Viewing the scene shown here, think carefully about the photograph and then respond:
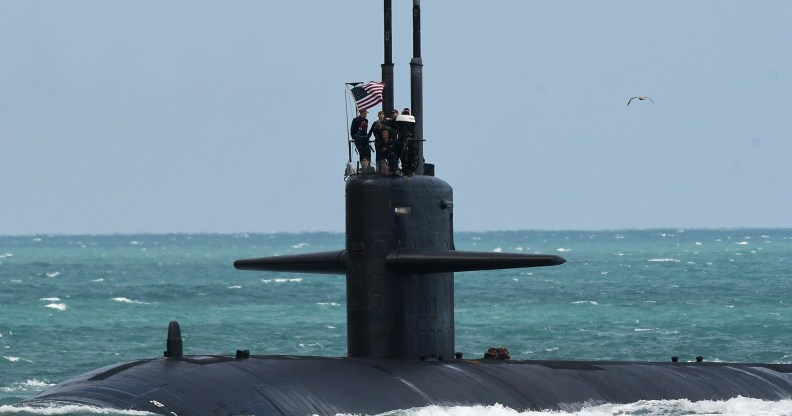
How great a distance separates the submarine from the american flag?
11.6 inches

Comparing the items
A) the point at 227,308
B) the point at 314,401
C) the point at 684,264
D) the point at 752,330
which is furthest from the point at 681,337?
the point at 684,264

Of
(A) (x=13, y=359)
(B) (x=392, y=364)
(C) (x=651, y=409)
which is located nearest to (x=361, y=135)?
(B) (x=392, y=364)

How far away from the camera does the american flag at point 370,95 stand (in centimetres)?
2119

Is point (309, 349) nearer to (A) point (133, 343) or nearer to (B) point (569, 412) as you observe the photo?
(A) point (133, 343)

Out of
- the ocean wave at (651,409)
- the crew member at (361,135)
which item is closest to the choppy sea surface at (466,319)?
the ocean wave at (651,409)

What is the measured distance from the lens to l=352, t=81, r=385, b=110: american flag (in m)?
21.2

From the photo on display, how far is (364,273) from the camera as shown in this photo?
67.5ft

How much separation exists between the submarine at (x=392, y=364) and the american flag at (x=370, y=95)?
0.29 m

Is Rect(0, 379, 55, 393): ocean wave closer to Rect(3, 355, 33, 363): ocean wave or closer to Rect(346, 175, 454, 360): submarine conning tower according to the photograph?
Rect(3, 355, 33, 363): ocean wave

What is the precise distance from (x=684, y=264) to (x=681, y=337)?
6447 cm

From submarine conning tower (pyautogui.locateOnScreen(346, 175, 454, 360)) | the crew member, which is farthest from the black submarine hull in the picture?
the crew member

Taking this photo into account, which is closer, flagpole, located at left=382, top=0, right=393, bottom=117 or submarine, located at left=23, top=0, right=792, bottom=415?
submarine, located at left=23, top=0, right=792, bottom=415

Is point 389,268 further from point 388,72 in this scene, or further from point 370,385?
point 388,72

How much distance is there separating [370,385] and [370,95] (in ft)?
14.1
